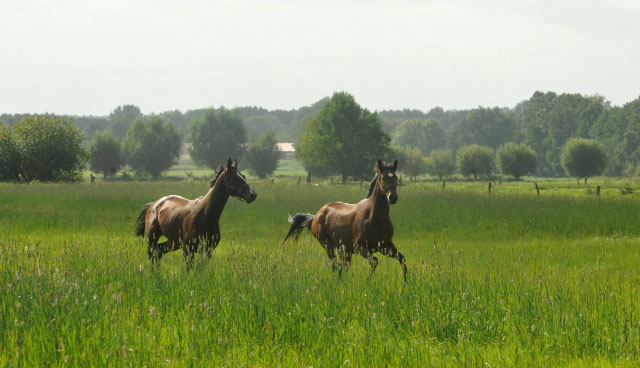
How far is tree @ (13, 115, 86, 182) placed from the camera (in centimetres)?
5606

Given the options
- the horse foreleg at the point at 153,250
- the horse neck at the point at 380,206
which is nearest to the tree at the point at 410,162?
the horse foreleg at the point at 153,250

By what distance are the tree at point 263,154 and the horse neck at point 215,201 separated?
298 feet

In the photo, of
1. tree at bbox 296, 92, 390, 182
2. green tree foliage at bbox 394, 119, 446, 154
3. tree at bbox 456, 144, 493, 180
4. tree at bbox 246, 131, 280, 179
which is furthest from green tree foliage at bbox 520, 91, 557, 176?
tree at bbox 296, 92, 390, 182

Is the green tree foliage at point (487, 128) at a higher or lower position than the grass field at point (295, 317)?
higher

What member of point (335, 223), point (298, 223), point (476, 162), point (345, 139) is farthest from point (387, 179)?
point (476, 162)

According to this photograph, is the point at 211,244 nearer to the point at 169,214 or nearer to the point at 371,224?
the point at 169,214

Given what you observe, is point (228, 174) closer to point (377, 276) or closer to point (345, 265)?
point (345, 265)

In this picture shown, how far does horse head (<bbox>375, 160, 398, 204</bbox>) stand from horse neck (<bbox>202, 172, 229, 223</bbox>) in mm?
2937

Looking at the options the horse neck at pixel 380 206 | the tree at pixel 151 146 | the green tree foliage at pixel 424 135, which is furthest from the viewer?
the green tree foliage at pixel 424 135

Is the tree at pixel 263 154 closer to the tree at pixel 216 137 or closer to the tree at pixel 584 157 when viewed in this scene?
the tree at pixel 216 137

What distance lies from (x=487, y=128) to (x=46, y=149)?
118 m

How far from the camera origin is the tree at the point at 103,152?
95.9m

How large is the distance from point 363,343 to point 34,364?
3385 mm

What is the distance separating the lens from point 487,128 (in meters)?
152
